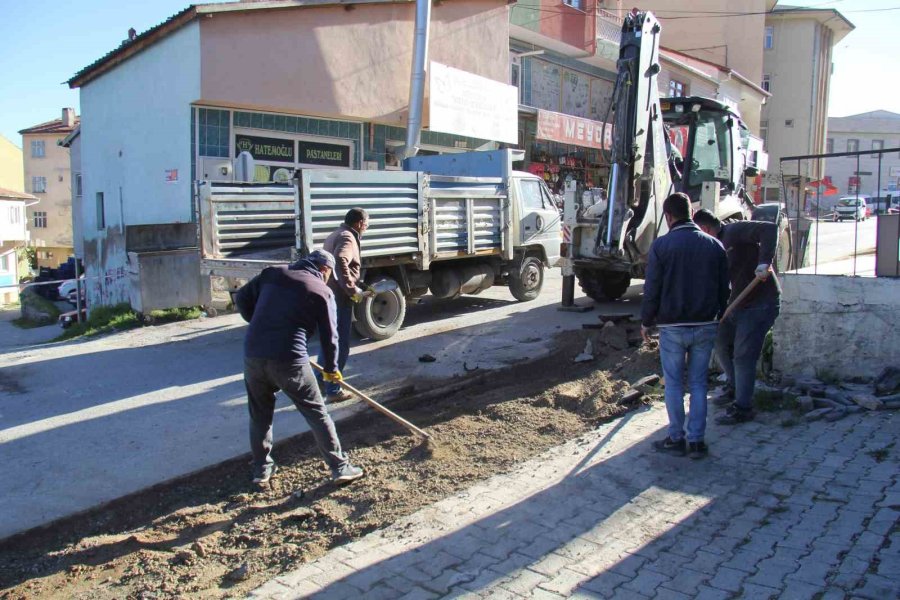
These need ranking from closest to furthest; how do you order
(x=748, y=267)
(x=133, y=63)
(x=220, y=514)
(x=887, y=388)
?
1. (x=220, y=514)
2. (x=748, y=267)
3. (x=887, y=388)
4. (x=133, y=63)

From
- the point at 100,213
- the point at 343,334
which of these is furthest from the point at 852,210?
the point at 343,334

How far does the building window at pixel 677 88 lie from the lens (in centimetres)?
2910

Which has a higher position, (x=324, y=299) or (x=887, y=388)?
(x=324, y=299)

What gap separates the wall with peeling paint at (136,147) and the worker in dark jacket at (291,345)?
9459 mm

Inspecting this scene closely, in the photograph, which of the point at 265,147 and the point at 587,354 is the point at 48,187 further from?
the point at 587,354

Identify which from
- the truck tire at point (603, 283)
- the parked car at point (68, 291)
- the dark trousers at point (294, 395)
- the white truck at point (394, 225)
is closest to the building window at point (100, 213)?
the parked car at point (68, 291)

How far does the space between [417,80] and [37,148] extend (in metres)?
54.1

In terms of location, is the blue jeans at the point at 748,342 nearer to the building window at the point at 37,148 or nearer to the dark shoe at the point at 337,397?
the dark shoe at the point at 337,397

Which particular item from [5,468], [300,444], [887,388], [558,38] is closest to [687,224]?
[887,388]

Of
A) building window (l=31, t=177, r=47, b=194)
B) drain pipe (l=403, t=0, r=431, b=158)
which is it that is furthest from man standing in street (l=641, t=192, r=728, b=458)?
building window (l=31, t=177, r=47, b=194)

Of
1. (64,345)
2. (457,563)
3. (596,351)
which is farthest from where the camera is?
(64,345)

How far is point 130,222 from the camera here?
50.4ft

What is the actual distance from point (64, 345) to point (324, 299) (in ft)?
23.9

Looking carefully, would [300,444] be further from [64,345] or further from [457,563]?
[64,345]
